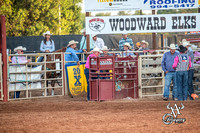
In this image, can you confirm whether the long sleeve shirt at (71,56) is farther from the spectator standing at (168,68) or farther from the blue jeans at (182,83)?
the blue jeans at (182,83)

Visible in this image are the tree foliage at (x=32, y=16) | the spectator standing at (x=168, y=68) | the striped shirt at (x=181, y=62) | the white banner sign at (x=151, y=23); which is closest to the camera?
the striped shirt at (x=181, y=62)

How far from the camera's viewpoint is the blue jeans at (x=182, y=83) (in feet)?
42.4

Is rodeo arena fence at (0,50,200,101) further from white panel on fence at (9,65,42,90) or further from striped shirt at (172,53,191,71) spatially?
striped shirt at (172,53,191,71)

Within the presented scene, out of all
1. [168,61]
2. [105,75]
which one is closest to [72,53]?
[105,75]

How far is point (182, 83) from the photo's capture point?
42.9 feet

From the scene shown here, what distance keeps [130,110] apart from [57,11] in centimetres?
2234

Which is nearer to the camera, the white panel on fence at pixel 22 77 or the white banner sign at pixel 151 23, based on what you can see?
the white panel on fence at pixel 22 77

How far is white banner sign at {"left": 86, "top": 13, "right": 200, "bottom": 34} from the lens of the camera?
1423 centimetres

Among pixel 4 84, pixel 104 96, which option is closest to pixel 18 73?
pixel 4 84

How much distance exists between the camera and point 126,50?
14562 millimetres

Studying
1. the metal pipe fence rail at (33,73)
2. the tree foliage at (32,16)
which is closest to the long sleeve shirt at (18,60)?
the metal pipe fence rail at (33,73)

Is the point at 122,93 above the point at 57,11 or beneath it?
beneath

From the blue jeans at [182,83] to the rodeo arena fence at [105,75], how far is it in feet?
3.53

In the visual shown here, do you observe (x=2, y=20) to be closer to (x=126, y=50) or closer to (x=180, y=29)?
(x=126, y=50)
